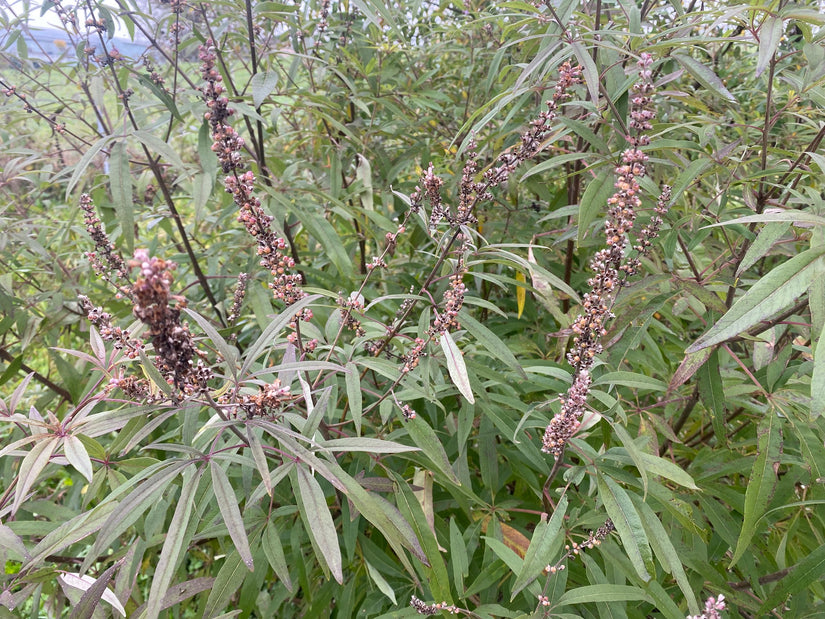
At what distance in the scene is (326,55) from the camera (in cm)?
305

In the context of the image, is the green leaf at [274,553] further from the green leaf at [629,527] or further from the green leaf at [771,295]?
the green leaf at [771,295]

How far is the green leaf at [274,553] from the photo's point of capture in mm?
1418

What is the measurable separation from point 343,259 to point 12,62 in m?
1.60

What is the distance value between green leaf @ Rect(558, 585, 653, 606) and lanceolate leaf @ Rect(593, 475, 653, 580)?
0.38ft

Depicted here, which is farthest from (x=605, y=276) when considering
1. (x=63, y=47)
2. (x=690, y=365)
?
(x=63, y=47)

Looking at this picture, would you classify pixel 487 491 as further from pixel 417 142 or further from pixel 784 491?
pixel 417 142

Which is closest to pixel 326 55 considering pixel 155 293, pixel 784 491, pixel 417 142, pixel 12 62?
pixel 417 142

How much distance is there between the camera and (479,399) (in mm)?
1782

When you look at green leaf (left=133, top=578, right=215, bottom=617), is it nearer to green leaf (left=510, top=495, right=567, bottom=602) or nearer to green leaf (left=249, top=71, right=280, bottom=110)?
green leaf (left=510, top=495, right=567, bottom=602)

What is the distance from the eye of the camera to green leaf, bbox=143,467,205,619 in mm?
996

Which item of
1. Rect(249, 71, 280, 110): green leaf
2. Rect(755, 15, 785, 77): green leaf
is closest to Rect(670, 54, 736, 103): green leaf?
Rect(755, 15, 785, 77): green leaf

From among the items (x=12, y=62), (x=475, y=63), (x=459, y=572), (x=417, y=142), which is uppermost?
(x=12, y=62)

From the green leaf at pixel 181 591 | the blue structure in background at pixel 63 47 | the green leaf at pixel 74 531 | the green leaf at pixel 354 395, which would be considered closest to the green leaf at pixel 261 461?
the green leaf at pixel 354 395

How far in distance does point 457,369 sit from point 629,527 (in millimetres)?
542
